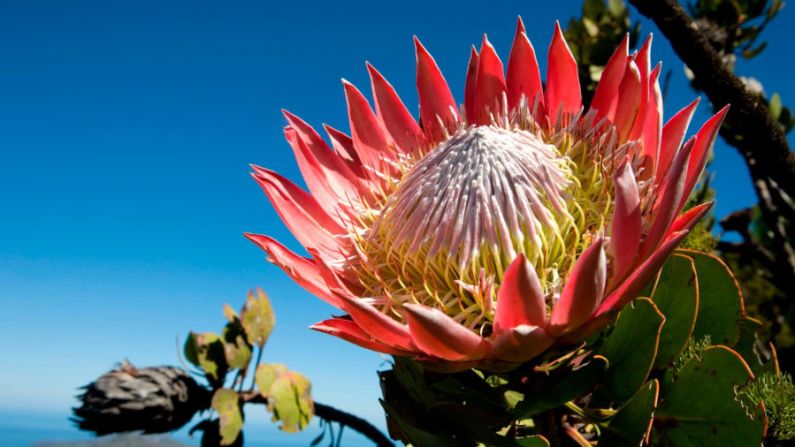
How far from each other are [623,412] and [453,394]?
0.68 feet

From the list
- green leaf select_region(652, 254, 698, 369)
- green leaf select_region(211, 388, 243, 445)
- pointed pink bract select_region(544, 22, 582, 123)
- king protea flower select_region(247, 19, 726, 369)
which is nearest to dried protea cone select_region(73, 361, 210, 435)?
green leaf select_region(211, 388, 243, 445)

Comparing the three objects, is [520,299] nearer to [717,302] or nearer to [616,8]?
[717,302]

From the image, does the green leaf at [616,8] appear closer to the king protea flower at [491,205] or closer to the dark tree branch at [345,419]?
the king protea flower at [491,205]

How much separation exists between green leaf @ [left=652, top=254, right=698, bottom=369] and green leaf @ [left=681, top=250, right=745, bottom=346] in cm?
7

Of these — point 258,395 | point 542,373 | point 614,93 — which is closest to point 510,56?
point 614,93

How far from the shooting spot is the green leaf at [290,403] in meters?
1.96

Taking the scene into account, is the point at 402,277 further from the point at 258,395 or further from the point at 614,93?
the point at 258,395

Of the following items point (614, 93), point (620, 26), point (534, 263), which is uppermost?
point (620, 26)

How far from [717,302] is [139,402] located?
166 centimetres

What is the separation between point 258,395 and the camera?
2.02 m

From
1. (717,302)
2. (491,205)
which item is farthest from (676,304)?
(491,205)

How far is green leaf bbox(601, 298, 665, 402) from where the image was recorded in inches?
29.7

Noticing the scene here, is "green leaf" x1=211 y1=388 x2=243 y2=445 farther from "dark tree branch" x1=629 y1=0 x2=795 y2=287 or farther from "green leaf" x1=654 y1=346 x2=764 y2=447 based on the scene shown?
"dark tree branch" x1=629 y1=0 x2=795 y2=287

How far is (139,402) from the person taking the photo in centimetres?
193
